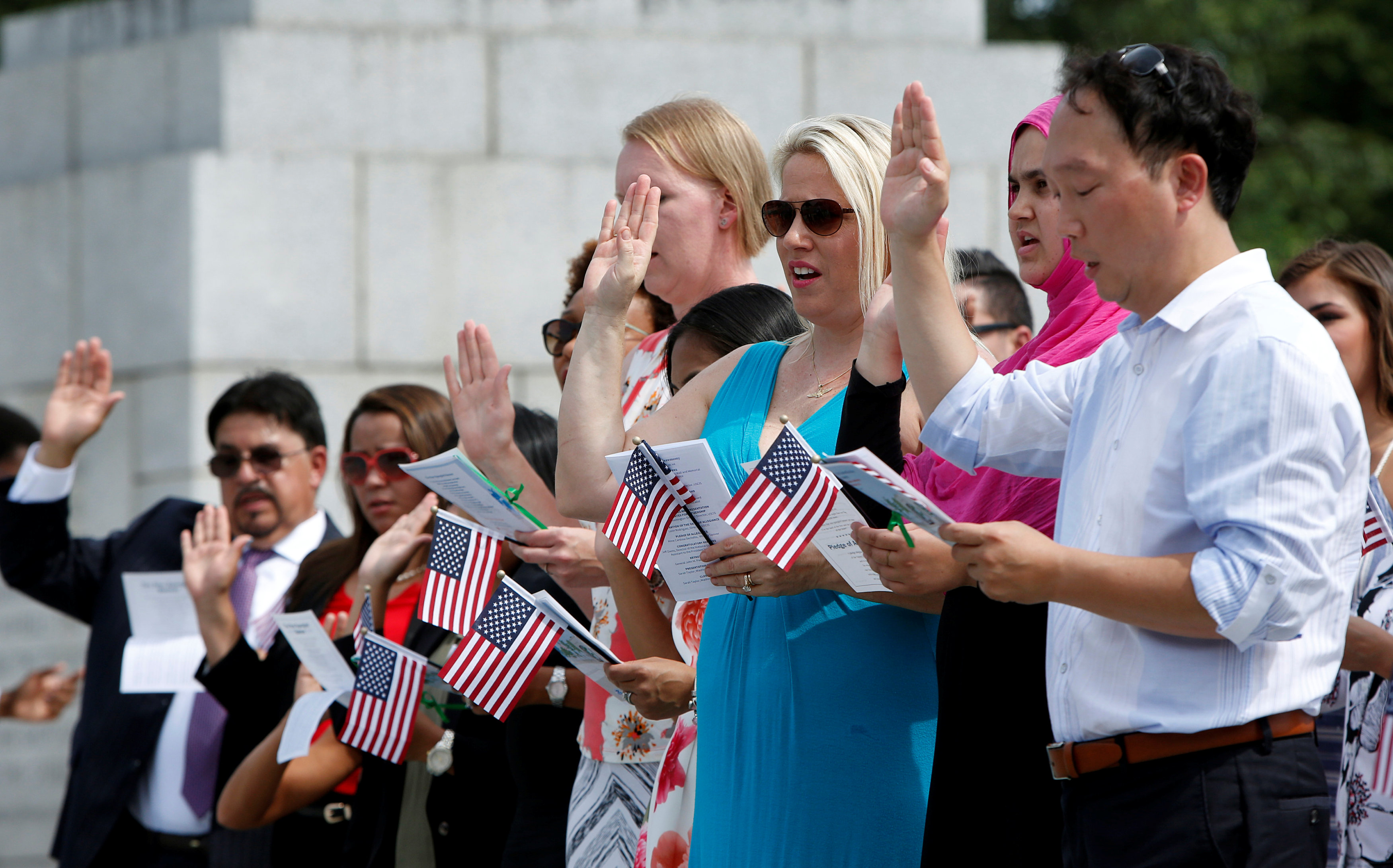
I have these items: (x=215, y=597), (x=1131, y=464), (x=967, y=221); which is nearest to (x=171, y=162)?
(x=215, y=597)

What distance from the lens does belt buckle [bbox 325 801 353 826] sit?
4797 millimetres

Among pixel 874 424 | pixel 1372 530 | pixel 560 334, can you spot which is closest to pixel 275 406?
pixel 560 334

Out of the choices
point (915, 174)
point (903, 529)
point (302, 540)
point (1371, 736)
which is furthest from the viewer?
point (302, 540)

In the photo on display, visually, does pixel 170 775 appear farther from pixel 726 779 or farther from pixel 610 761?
pixel 726 779

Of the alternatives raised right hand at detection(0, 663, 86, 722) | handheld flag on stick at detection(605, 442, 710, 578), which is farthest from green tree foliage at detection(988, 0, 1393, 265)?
handheld flag on stick at detection(605, 442, 710, 578)

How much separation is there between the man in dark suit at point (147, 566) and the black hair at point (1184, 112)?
361 cm

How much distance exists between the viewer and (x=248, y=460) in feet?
19.0

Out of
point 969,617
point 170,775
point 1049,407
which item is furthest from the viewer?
point 170,775

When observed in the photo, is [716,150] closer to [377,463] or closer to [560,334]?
[560,334]

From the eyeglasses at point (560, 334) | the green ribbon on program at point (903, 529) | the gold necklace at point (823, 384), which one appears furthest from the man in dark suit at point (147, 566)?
the green ribbon on program at point (903, 529)

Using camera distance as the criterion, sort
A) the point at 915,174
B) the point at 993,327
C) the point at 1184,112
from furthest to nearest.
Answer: the point at 993,327, the point at 915,174, the point at 1184,112

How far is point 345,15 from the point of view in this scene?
7684 millimetres

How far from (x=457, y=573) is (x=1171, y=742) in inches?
82.2

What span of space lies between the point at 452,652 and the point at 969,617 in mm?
1380
